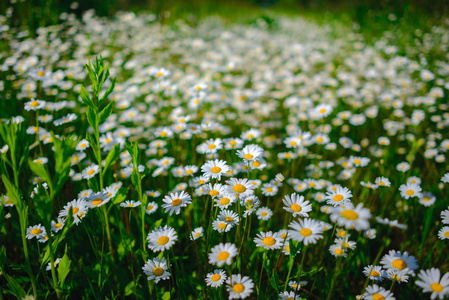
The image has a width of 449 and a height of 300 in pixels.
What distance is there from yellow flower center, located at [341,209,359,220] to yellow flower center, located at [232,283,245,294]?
0.52 meters

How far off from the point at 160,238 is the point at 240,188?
454 mm

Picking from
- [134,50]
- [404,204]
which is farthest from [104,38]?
[404,204]

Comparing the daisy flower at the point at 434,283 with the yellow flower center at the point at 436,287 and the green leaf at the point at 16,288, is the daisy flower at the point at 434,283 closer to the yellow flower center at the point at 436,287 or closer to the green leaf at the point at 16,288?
the yellow flower center at the point at 436,287

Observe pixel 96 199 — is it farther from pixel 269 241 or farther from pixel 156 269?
pixel 269 241

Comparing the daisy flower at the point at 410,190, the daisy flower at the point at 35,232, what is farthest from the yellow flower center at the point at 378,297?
the daisy flower at the point at 35,232

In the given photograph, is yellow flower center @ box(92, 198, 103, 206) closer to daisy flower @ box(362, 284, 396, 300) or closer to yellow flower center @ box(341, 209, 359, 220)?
yellow flower center @ box(341, 209, 359, 220)

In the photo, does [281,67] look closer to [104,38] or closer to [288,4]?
[104,38]

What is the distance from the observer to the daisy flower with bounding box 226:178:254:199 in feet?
4.16

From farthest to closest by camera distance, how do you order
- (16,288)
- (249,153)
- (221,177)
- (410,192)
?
(221,177) → (410,192) → (249,153) → (16,288)

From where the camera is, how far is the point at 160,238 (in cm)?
129

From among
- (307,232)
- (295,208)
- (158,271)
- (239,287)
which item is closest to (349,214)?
(307,232)

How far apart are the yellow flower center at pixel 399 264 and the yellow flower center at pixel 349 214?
1.23 ft

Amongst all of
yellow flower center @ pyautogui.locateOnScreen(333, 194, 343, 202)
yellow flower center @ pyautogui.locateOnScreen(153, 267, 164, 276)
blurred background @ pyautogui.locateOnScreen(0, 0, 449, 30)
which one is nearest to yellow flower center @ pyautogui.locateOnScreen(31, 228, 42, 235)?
yellow flower center @ pyautogui.locateOnScreen(153, 267, 164, 276)

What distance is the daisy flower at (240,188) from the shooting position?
127 centimetres
